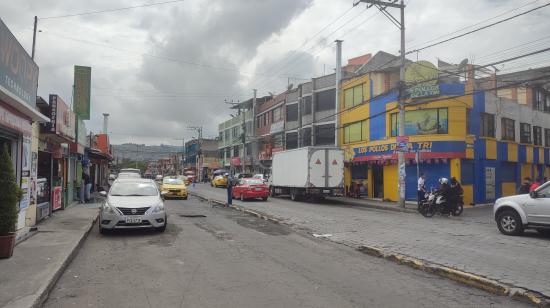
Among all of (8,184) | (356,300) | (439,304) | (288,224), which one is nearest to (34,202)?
(8,184)

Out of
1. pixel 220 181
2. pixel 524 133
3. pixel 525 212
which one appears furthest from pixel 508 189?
pixel 220 181

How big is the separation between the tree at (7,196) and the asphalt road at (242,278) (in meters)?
1.31

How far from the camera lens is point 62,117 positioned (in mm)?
15789

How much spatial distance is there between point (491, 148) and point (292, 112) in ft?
73.8

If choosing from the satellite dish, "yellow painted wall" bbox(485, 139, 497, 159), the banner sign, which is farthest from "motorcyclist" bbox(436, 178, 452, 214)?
the satellite dish

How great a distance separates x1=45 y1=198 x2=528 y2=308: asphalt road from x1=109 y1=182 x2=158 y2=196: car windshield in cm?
230

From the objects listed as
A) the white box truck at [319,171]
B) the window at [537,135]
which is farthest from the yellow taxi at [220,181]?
the window at [537,135]

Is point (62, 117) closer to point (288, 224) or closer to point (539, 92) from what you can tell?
point (288, 224)

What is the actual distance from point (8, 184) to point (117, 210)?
4016mm

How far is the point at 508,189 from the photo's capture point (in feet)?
93.6

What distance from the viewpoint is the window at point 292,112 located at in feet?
148

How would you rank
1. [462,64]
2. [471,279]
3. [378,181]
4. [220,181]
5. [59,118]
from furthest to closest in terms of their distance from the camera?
1. [220,181]
2. [462,64]
3. [378,181]
4. [59,118]
5. [471,279]

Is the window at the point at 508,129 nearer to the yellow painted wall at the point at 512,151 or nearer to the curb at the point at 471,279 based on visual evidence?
the yellow painted wall at the point at 512,151

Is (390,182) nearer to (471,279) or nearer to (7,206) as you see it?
(471,279)
